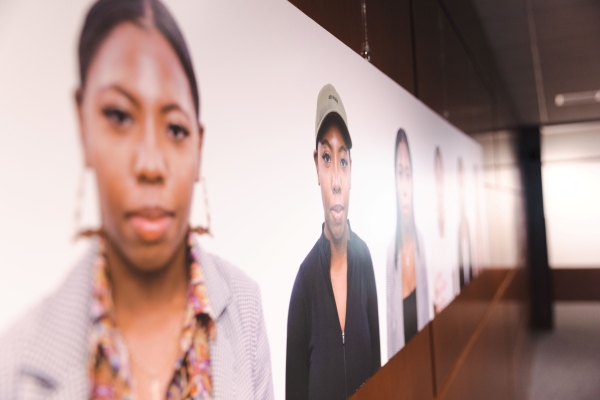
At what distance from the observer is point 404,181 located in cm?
180

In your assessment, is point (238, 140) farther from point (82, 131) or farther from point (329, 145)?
point (329, 145)

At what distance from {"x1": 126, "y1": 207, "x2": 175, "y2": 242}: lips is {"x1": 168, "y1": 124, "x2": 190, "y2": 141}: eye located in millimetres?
103

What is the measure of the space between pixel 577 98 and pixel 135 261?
700cm

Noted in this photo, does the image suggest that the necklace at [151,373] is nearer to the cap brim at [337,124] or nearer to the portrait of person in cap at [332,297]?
the portrait of person in cap at [332,297]

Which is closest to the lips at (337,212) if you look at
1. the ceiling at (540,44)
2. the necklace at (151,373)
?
the necklace at (151,373)

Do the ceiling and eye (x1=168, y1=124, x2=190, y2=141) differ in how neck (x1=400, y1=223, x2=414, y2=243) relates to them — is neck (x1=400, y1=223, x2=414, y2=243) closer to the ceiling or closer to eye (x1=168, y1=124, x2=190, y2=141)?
eye (x1=168, y1=124, x2=190, y2=141)

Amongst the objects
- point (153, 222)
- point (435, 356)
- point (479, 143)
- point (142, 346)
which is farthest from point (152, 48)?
point (479, 143)

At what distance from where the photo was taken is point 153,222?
2.10 ft

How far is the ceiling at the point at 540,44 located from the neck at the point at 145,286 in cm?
259

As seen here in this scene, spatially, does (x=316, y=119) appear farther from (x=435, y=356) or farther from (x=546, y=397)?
(x=546, y=397)

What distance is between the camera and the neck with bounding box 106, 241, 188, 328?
1.97 feet

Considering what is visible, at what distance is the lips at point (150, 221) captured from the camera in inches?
24.3

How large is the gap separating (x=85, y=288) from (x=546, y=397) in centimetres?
624

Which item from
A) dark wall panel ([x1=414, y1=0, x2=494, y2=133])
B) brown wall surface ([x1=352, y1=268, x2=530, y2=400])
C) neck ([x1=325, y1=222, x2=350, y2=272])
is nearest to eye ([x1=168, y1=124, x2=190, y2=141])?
neck ([x1=325, y1=222, x2=350, y2=272])
